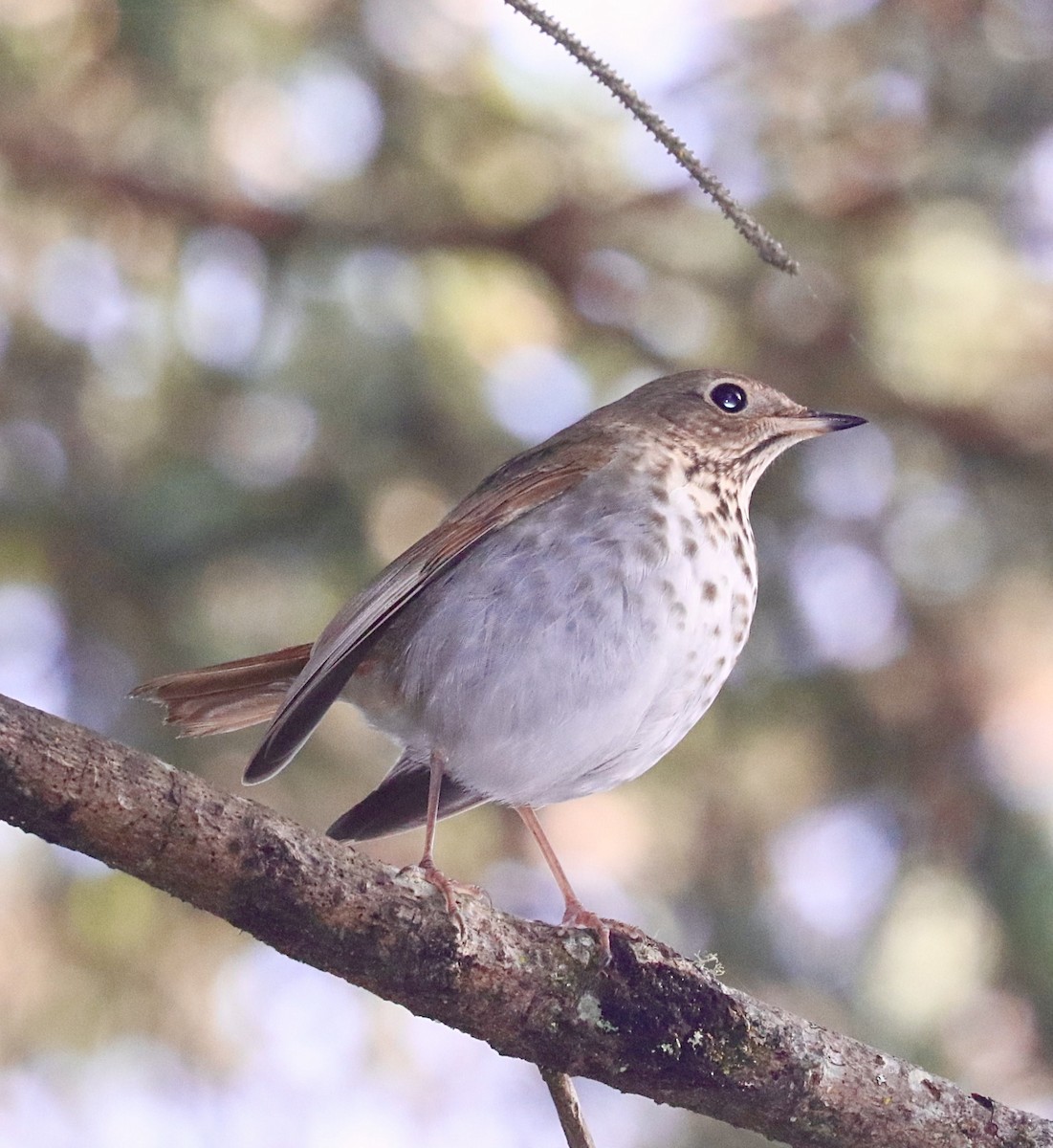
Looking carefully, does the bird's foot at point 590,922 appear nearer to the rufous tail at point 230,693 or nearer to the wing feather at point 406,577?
the wing feather at point 406,577

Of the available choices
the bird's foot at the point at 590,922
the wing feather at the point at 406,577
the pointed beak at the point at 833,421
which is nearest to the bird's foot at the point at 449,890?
the bird's foot at the point at 590,922

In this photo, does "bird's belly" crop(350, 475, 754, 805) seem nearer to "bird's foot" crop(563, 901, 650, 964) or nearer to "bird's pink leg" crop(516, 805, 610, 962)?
"bird's pink leg" crop(516, 805, 610, 962)

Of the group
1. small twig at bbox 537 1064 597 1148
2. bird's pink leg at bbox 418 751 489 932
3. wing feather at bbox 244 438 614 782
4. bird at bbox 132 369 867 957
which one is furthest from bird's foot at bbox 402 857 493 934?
wing feather at bbox 244 438 614 782

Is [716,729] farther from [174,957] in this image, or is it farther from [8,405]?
[8,405]

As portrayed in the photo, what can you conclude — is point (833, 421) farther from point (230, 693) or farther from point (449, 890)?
point (449, 890)

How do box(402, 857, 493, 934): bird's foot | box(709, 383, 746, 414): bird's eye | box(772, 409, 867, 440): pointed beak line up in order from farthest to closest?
box(709, 383, 746, 414): bird's eye → box(772, 409, 867, 440): pointed beak → box(402, 857, 493, 934): bird's foot

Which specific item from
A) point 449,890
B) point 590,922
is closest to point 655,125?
point 449,890
